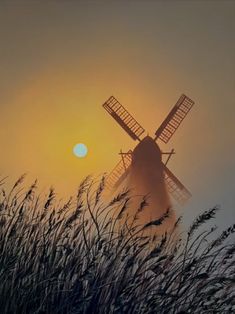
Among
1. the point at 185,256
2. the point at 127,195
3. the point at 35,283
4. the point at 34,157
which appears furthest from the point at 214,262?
the point at 34,157

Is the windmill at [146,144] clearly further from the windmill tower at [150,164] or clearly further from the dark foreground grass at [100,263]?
the dark foreground grass at [100,263]

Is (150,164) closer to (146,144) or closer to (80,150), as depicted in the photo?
(146,144)

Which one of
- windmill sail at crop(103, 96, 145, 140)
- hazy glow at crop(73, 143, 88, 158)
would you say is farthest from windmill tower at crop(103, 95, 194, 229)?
hazy glow at crop(73, 143, 88, 158)

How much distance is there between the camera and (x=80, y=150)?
1.47m

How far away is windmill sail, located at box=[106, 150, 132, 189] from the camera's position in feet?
4.65

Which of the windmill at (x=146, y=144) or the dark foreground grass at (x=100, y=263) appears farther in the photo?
the windmill at (x=146, y=144)

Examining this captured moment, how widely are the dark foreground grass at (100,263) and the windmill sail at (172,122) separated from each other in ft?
0.73

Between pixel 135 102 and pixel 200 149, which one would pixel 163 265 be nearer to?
pixel 200 149

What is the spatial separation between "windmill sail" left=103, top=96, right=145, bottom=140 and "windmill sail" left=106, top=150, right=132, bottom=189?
0.06 meters

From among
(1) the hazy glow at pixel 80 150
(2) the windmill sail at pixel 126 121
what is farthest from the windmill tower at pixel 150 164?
(1) the hazy glow at pixel 80 150

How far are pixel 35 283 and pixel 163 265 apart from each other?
0.99 feet

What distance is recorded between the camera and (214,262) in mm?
1265

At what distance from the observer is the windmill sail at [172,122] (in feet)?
4.78

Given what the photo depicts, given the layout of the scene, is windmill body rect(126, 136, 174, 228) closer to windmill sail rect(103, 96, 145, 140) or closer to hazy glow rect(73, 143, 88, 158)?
windmill sail rect(103, 96, 145, 140)
